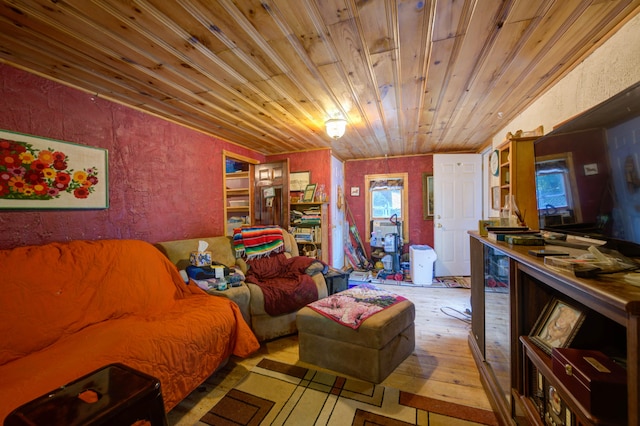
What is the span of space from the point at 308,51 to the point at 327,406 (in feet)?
7.44

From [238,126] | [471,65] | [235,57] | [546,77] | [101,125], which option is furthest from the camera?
[238,126]

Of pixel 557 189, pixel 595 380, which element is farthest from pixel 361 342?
pixel 557 189

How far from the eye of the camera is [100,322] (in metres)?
1.66

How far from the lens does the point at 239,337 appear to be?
75.4 inches

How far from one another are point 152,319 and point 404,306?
1851 millimetres

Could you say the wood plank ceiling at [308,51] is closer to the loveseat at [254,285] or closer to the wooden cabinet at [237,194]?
the loveseat at [254,285]

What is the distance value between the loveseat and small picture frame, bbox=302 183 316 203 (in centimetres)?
154

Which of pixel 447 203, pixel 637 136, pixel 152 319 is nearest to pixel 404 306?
pixel 637 136

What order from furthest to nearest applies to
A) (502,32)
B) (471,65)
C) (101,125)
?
(101,125) < (471,65) < (502,32)

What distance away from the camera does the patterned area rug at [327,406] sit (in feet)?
4.75

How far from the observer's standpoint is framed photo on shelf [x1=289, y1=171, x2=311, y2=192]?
4391 mm

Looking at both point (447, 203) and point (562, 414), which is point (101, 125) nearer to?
point (562, 414)

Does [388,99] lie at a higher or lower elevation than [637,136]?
higher

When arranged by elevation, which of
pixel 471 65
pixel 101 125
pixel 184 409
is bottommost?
pixel 184 409
